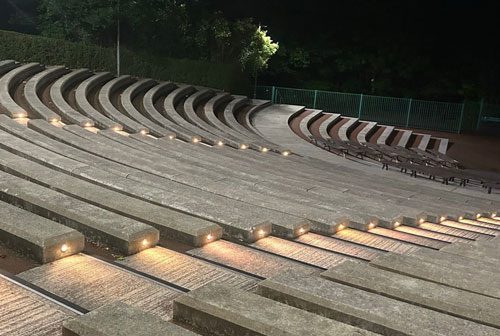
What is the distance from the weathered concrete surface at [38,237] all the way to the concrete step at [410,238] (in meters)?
4.10

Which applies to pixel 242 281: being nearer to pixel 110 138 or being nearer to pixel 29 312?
pixel 29 312

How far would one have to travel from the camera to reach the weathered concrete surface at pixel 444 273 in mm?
3838

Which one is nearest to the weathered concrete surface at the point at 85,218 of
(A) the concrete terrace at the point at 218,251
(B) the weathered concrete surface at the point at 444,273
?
(A) the concrete terrace at the point at 218,251

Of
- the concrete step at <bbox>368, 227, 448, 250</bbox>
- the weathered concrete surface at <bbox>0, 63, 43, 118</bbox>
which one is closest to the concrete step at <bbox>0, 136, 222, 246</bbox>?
the concrete step at <bbox>368, 227, 448, 250</bbox>

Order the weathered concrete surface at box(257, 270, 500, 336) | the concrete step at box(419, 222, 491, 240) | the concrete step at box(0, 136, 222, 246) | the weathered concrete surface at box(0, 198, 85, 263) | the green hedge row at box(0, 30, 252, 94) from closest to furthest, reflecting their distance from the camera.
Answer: the weathered concrete surface at box(257, 270, 500, 336), the weathered concrete surface at box(0, 198, 85, 263), the concrete step at box(0, 136, 222, 246), the concrete step at box(419, 222, 491, 240), the green hedge row at box(0, 30, 252, 94)

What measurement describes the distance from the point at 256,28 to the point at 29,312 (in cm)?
2838

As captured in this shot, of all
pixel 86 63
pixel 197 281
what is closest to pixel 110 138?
pixel 197 281

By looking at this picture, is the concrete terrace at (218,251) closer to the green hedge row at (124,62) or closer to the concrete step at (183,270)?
the concrete step at (183,270)

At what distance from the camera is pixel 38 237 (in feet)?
12.1

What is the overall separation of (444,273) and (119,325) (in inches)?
114

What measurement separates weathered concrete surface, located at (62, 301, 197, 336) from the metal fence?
92.7ft

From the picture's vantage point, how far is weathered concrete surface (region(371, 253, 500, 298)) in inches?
151

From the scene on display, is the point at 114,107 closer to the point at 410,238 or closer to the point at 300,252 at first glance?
the point at 410,238

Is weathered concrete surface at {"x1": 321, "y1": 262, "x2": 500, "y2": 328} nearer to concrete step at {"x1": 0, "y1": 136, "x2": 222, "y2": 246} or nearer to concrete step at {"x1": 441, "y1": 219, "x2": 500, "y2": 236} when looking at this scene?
concrete step at {"x1": 0, "y1": 136, "x2": 222, "y2": 246}
